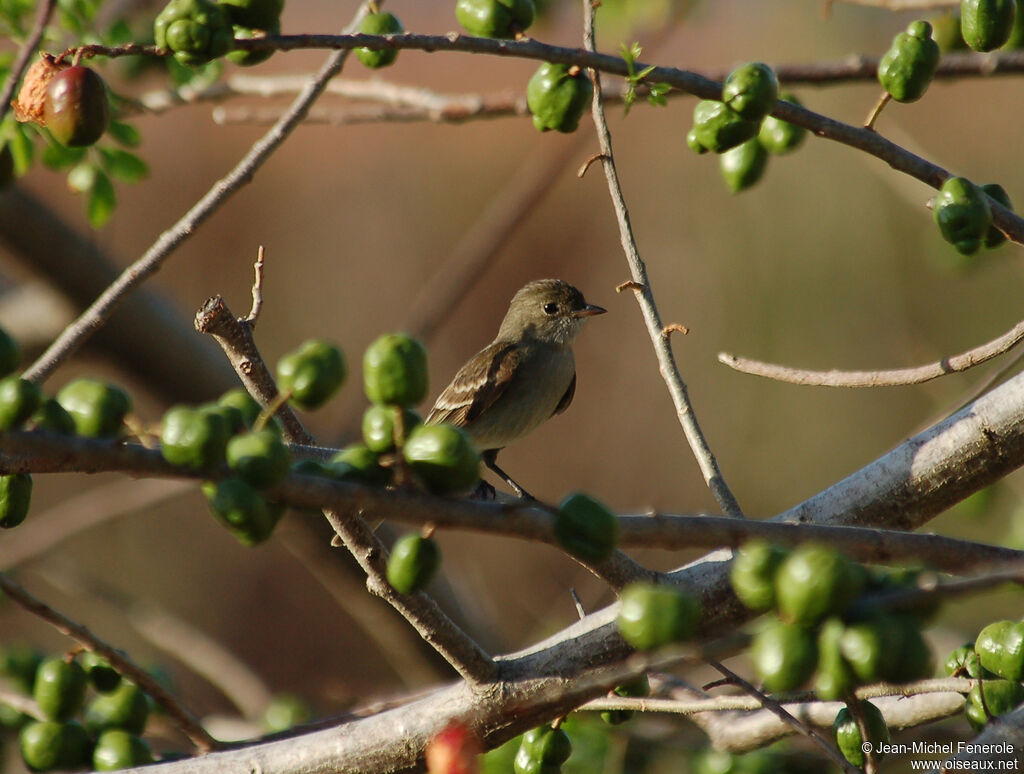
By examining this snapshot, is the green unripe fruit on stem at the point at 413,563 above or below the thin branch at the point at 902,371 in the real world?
below

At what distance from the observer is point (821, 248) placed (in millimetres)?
11023

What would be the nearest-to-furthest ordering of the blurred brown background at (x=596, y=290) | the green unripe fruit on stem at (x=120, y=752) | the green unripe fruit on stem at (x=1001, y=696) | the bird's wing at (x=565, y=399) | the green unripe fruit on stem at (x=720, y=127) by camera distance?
the green unripe fruit on stem at (x=1001, y=696) < the green unripe fruit on stem at (x=720, y=127) < the green unripe fruit on stem at (x=120, y=752) < the bird's wing at (x=565, y=399) < the blurred brown background at (x=596, y=290)

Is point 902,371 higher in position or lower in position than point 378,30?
lower

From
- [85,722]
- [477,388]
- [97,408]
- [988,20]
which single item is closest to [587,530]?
[97,408]

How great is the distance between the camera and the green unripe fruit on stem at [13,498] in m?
1.70

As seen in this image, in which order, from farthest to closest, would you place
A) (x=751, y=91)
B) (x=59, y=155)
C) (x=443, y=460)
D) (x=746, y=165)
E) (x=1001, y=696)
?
(x=59, y=155) → (x=746, y=165) → (x=751, y=91) → (x=1001, y=696) → (x=443, y=460)

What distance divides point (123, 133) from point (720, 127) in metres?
1.79

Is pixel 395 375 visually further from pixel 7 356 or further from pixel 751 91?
pixel 751 91

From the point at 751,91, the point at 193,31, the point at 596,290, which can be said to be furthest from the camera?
the point at 596,290

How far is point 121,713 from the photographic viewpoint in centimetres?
273

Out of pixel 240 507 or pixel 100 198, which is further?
pixel 100 198

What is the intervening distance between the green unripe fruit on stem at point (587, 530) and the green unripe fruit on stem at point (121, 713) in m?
1.71

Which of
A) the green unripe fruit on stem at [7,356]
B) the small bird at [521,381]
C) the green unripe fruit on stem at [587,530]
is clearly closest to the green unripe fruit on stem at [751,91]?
the green unripe fruit on stem at [587,530]

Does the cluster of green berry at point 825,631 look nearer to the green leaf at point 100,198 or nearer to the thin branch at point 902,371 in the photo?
the thin branch at point 902,371
